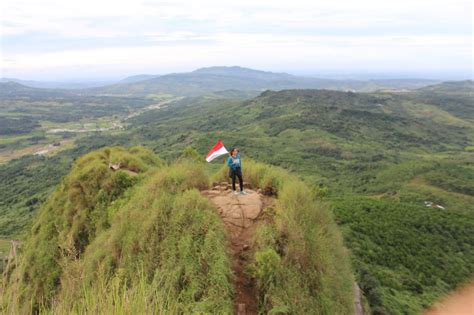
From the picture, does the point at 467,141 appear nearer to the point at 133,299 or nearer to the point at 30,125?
the point at 133,299

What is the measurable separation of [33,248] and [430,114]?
18647 centimetres

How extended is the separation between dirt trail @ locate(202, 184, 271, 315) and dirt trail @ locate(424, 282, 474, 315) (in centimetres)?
1769

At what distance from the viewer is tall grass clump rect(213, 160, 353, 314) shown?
7.16 m

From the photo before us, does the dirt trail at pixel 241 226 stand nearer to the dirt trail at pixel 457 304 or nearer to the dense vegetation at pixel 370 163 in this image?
the dense vegetation at pixel 370 163

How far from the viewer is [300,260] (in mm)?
7898

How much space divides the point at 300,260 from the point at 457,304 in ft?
68.5

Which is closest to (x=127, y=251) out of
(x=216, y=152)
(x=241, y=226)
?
(x=241, y=226)

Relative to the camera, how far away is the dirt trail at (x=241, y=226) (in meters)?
7.34

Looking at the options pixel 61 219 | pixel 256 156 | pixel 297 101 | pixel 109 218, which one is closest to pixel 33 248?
pixel 61 219

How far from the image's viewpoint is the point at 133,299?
11.5 ft

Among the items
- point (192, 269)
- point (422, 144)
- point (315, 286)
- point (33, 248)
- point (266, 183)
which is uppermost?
point (266, 183)

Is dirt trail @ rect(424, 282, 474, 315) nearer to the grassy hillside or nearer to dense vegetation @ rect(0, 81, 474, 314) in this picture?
dense vegetation @ rect(0, 81, 474, 314)

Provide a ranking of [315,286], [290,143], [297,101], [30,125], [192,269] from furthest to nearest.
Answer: [30,125]
[297,101]
[290,143]
[315,286]
[192,269]

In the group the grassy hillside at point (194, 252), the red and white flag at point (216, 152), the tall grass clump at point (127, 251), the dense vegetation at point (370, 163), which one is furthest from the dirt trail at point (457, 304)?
the tall grass clump at point (127, 251)
